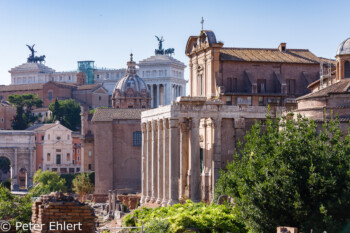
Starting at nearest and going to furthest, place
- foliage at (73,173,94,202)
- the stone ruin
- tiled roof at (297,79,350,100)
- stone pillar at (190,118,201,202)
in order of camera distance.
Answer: the stone ruin
tiled roof at (297,79,350,100)
stone pillar at (190,118,201,202)
foliage at (73,173,94,202)

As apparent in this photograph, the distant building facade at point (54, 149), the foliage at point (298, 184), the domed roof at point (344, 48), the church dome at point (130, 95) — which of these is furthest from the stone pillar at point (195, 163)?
the distant building facade at point (54, 149)

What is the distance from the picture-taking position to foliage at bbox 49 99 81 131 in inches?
5027

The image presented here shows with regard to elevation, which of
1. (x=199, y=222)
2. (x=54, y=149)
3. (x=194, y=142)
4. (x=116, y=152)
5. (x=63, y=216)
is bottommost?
(x=199, y=222)

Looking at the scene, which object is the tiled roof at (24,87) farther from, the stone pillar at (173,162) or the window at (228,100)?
the stone pillar at (173,162)

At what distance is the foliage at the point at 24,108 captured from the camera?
127963mm

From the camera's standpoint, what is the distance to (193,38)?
61.8 meters

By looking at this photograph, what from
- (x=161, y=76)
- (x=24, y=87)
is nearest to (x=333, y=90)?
(x=24, y=87)

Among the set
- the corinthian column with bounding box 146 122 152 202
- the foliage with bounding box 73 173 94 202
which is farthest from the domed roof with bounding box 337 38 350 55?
the foliage with bounding box 73 173 94 202

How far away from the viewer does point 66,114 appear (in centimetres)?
12862

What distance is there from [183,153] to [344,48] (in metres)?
14.7

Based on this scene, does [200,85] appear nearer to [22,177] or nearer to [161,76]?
[22,177]

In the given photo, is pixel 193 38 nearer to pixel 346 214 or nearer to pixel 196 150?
pixel 196 150

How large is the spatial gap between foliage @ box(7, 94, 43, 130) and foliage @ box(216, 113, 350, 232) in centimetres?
10106

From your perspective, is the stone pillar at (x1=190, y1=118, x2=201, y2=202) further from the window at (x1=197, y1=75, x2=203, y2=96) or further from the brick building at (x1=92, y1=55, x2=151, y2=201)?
the brick building at (x1=92, y1=55, x2=151, y2=201)
